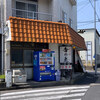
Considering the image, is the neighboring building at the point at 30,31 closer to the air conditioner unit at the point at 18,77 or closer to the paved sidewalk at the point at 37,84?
the air conditioner unit at the point at 18,77

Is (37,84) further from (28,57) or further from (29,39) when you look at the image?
(29,39)

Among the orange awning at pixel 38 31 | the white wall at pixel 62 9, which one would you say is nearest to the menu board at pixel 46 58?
the orange awning at pixel 38 31

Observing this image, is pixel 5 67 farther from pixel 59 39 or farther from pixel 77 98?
pixel 77 98

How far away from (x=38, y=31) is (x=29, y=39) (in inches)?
40.7

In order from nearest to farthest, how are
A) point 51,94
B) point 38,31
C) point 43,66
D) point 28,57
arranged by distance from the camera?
1. point 51,94
2. point 38,31
3. point 43,66
4. point 28,57

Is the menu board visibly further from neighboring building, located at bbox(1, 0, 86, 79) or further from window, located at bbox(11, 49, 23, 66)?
window, located at bbox(11, 49, 23, 66)

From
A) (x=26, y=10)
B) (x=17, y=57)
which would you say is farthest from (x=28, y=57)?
(x=26, y=10)

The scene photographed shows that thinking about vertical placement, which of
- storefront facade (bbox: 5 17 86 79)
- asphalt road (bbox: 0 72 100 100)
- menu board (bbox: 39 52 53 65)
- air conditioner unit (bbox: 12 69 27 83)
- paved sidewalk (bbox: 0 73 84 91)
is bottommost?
asphalt road (bbox: 0 72 100 100)

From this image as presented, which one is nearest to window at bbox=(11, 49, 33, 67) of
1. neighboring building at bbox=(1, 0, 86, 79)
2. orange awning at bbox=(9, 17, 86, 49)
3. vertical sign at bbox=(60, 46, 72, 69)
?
neighboring building at bbox=(1, 0, 86, 79)

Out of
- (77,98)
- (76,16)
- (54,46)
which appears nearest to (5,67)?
(54,46)

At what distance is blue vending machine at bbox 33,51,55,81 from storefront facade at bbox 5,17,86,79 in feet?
2.90

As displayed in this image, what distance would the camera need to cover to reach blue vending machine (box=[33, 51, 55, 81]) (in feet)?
43.6

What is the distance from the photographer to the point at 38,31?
1312 cm

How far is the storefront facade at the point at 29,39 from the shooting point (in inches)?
490
